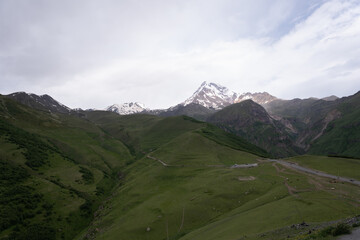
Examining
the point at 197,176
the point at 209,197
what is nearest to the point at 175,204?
the point at 209,197

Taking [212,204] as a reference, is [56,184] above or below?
above

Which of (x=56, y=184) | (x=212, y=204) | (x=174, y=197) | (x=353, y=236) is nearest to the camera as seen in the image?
(x=353, y=236)

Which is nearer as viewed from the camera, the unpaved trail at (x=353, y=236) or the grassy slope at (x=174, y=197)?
the unpaved trail at (x=353, y=236)

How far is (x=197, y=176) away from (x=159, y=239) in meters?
48.0

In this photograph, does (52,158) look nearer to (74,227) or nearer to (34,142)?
Answer: (34,142)


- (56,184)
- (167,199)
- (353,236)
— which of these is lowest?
(167,199)

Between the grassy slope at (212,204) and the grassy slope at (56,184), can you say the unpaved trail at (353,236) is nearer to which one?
the grassy slope at (212,204)

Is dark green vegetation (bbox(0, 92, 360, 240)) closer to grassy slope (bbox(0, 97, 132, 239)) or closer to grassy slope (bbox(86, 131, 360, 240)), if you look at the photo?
grassy slope (bbox(86, 131, 360, 240))

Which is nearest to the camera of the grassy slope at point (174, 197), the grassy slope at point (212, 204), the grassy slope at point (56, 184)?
the grassy slope at point (212, 204)

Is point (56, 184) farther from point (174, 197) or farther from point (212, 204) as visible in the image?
point (212, 204)

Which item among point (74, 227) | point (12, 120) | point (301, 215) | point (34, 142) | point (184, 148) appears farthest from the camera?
point (12, 120)

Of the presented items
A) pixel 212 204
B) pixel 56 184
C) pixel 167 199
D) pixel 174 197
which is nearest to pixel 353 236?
pixel 212 204

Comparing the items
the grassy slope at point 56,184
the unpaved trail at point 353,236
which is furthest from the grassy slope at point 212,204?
the unpaved trail at point 353,236

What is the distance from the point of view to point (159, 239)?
6238 cm
